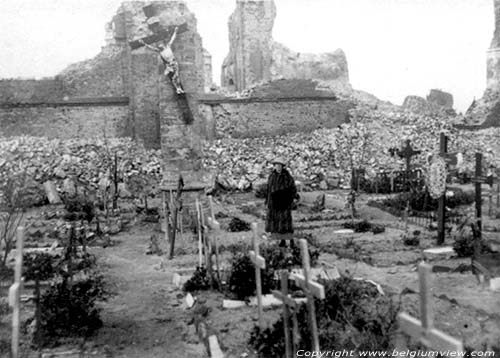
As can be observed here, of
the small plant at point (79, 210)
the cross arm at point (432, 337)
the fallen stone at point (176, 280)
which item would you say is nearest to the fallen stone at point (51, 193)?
the small plant at point (79, 210)

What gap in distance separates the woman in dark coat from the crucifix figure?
16.4 feet

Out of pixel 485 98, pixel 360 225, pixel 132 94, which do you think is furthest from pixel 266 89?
pixel 360 225

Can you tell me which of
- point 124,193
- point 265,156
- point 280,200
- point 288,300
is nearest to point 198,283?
point 280,200

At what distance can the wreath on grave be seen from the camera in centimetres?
1080

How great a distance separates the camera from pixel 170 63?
14.8 meters

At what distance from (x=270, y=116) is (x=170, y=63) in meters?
16.1

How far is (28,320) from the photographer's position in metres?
6.94

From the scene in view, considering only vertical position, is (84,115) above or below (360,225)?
above

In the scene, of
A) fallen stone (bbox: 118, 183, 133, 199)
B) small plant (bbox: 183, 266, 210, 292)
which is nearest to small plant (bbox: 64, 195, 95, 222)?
fallen stone (bbox: 118, 183, 133, 199)

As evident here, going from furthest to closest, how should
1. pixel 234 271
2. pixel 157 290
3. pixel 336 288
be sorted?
1. pixel 157 290
2. pixel 234 271
3. pixel 336 288

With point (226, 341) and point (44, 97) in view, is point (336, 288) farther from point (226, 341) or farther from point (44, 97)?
point (44, 97)

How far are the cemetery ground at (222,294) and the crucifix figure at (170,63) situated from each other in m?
3.59

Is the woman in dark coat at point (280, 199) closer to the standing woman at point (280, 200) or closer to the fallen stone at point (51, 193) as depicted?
the standing woman at point (280, 200)

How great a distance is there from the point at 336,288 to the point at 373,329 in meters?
1.04
